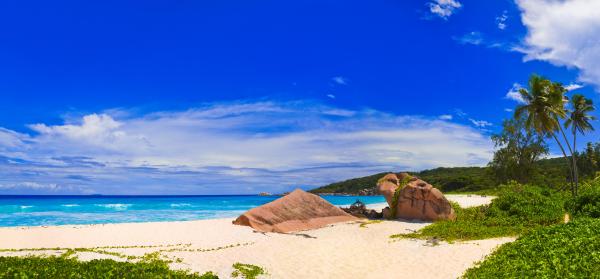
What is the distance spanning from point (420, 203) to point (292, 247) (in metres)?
11.7

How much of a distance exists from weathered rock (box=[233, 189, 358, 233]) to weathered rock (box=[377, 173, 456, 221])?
3.03m

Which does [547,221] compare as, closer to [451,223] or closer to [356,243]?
[451,223]

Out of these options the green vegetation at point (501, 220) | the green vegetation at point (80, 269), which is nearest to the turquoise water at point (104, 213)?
the green vegetation at point (501, 220)

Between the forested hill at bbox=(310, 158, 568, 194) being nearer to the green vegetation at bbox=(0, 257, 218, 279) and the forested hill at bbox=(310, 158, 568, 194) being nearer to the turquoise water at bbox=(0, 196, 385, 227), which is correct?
the turquoise water at bbox=(0, 196, 385, 227)

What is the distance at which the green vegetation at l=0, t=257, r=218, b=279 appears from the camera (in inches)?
399

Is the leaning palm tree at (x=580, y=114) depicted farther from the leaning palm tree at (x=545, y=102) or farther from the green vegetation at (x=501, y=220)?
the green vegetation at (x=501, y=220)

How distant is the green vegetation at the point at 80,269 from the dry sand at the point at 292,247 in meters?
1.23

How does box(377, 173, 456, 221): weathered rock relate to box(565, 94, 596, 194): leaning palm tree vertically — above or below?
below

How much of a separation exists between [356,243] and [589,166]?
7753cm

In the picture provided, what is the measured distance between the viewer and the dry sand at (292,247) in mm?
14070

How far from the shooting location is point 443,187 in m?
84.3

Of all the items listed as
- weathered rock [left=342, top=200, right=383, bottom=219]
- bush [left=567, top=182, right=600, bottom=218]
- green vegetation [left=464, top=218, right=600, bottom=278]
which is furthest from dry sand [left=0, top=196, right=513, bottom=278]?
bush [left=567, top=182, right=600, bottom=218]

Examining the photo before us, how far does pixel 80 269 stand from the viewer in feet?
36.5

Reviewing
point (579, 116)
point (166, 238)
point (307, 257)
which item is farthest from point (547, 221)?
point (579, 116)
